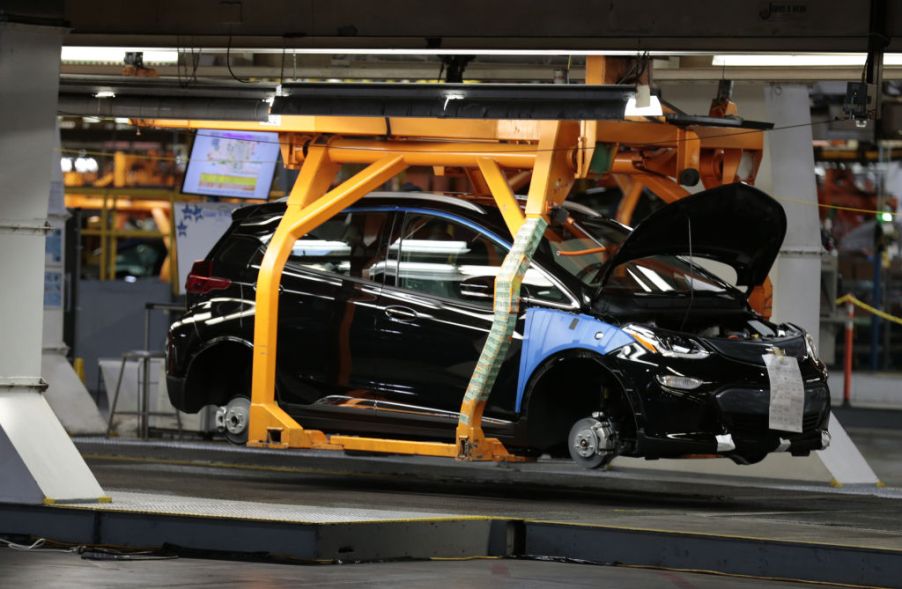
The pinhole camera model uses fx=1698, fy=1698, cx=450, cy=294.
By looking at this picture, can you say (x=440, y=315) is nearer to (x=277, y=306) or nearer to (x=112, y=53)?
(x=277, y=306)

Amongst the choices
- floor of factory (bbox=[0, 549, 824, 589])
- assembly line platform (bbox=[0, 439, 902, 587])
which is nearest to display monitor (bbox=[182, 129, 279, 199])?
assembly line platform (bbox=[0, 439, 902, 587])

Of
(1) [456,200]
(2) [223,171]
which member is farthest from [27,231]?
(2) [223,171]

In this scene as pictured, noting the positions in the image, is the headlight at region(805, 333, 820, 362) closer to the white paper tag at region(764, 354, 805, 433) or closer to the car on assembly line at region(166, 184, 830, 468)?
the car on assembly line at region(166, 184, 830, 468)

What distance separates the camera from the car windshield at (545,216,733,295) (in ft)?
37.4

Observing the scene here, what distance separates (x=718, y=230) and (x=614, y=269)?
0.80 metres

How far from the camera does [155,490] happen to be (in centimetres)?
1141

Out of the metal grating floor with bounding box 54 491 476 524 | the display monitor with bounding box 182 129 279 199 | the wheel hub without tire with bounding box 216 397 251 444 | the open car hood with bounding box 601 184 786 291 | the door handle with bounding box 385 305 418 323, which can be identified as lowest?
the metal grating floor with bounding box 54 491 476 524

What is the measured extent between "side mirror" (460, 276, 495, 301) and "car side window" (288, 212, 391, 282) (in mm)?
674

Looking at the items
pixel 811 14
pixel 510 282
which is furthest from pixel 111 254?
pixel 811 14

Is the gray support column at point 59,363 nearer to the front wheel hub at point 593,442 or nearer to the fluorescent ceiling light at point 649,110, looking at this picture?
the front wheel hub at point 593,442

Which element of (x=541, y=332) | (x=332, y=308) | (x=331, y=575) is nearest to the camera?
(x=331, y=575)

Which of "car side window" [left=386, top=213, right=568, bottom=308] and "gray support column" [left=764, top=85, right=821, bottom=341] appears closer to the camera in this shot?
"car side window" [left=386, top=213, right=568, bottom=308]

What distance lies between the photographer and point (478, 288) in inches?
456

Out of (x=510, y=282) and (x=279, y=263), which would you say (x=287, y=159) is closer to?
(x=279, y=263)
